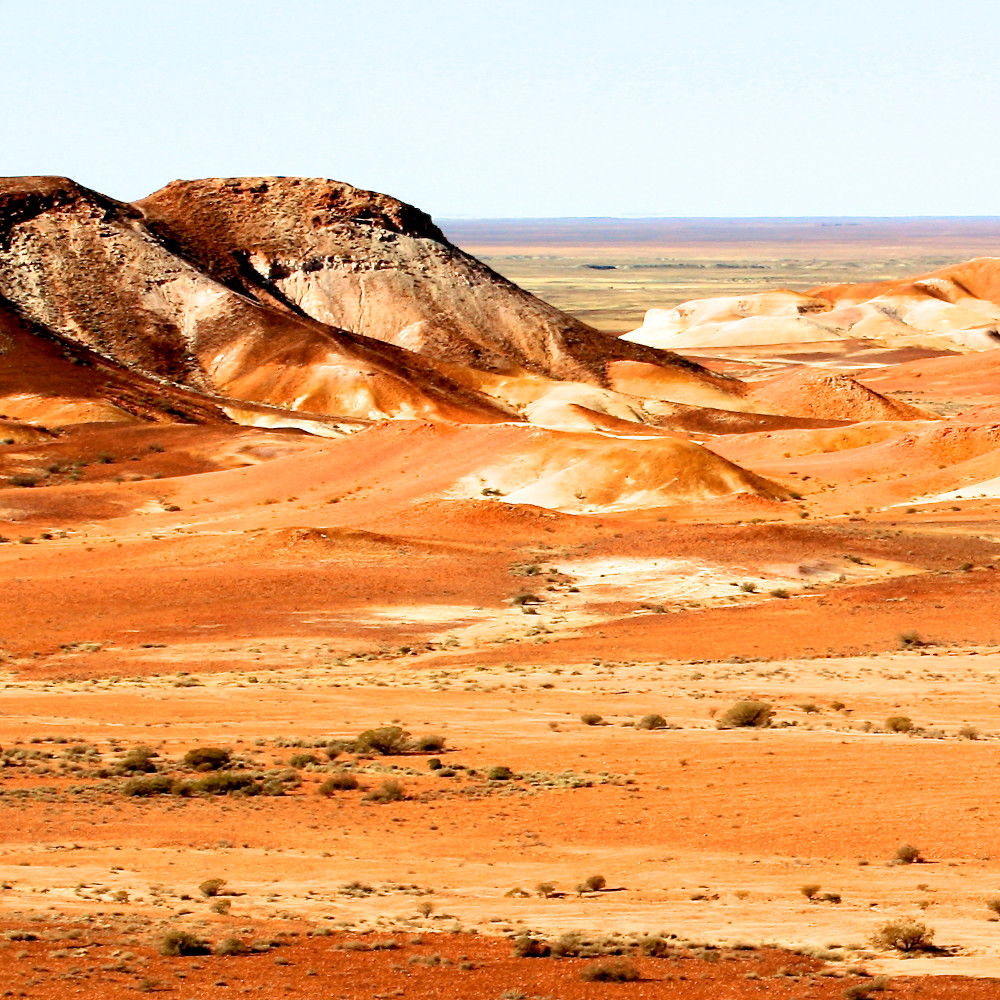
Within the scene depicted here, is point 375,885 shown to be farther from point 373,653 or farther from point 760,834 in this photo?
point 373,653

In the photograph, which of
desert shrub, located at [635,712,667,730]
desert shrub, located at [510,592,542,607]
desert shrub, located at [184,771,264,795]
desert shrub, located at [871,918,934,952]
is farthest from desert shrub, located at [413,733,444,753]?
desert shrub, located at [510,592,542,607]

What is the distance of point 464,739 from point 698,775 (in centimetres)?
407

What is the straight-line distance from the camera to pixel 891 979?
46.1 feet

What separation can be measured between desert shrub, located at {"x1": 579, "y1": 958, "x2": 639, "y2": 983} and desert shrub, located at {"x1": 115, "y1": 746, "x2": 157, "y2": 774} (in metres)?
9.86

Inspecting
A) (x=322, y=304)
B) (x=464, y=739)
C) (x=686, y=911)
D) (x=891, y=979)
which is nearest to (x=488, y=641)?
(x=464, y=739)

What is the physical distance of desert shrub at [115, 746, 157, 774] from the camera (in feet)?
73.4

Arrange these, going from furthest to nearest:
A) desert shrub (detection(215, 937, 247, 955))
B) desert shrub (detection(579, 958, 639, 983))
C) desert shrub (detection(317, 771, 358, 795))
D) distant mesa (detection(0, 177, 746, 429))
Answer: distant mesa (detection(0, 177, 746, 429)), desert shrub (detection(317, 771, 358, 795)), desert shrub (detection(215, 937, 247, 955)), desert shrub (detection(579, 958, 639, 983))

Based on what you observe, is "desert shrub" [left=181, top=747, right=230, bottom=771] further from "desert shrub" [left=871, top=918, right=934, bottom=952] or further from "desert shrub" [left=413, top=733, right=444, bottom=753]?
"desert shrub" [left=871, top=918, right=934, bottom=952]

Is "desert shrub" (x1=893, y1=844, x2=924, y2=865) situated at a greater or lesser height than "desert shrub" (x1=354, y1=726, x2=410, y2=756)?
greater

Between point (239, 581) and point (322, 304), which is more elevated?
point (322, 304)

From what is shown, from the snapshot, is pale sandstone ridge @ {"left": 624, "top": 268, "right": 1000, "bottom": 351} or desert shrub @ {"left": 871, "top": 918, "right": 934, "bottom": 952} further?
pale sandstone ridge @ {"left": 624, "top": 268, "right": 1000, "bottom": 351}

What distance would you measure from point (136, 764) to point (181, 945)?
8.30m

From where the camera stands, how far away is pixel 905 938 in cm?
1487

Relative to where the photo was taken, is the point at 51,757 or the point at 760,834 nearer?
the point at 760,834
